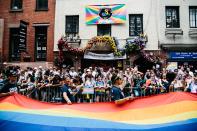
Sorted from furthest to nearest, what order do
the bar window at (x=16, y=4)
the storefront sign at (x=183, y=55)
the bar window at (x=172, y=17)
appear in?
the bar window at (x=16, y=4), the bar window at (x=172, y=17), the storefront sign at (x=183, y=55)

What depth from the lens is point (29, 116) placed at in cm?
758

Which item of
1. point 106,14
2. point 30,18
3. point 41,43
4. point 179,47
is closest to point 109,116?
point 179,47

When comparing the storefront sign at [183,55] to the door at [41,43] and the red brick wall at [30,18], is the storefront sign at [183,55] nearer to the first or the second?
the red brick wall at [30,18]

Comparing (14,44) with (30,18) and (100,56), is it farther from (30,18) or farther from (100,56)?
(100,56)

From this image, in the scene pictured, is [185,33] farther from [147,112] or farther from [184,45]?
[147,112]

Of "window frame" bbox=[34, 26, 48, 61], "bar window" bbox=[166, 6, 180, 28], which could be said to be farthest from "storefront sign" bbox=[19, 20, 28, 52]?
"bar window" bbox=[166, 6, 180, 28]

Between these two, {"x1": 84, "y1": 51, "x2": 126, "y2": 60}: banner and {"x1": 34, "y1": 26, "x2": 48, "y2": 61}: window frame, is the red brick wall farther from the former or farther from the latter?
{"x1": 84, "y1": 51, "x2": 126, "y2": 60}: banner

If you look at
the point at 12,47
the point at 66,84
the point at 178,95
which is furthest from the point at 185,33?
the point at 178,95

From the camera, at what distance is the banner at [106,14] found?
26094 millimetres

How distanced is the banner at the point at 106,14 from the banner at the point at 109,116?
61.9 feet

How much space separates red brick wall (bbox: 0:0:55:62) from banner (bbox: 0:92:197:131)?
63.7 feet

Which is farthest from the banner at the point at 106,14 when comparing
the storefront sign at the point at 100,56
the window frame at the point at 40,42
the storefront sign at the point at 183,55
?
the storefront sign at the point at 183,55

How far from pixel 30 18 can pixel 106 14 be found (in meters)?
6.26

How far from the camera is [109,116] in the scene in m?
7.32
